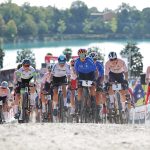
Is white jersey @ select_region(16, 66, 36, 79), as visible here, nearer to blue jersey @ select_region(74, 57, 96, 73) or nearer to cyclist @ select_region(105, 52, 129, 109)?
blue jersey @ select_region(74, 57, 96, 73)

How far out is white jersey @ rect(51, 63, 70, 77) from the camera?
1394cm

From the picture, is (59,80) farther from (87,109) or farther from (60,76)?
(87,109)

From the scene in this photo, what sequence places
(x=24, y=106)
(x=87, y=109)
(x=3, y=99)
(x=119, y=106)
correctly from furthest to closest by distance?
(x=3, y=99) < (x=24, y=106) < (x=119, y=106) < (x=87, y=109)

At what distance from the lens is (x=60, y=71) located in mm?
13961

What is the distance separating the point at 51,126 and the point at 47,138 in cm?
146

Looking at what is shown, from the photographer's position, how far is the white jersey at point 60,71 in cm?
1394

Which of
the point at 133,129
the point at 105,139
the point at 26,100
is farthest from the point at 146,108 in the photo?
the point at 105,139

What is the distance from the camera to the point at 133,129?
10.1m

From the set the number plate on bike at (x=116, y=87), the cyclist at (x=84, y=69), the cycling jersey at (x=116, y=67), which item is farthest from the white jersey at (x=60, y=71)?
the number plate on bike at (x=116, y=87)

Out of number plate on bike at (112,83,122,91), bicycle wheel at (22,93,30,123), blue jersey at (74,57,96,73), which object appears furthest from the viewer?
bicycle wheel at (22,93,30,123)

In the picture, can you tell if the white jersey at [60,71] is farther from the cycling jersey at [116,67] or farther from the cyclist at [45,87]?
the cycling jersey at [116,67]

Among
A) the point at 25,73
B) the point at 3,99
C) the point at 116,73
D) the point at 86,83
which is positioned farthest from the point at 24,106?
the point at 3,99

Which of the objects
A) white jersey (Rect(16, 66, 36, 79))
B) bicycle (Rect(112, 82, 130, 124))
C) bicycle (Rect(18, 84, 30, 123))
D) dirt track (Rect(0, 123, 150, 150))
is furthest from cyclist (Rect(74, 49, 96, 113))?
dirt track (Rect(0, 123, 150, 150))

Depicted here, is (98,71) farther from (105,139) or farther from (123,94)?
(105,139)
